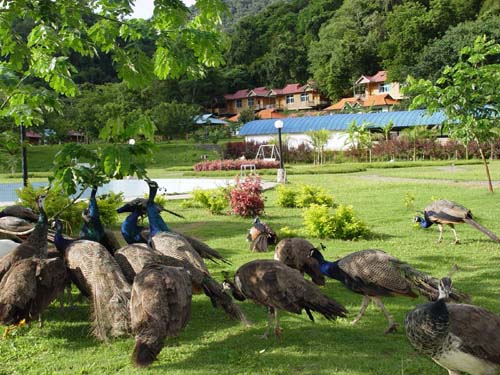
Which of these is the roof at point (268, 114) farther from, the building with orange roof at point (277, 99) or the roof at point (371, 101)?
the roof at point (371, 101)

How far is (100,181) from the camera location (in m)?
4.57

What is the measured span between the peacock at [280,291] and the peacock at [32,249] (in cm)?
238

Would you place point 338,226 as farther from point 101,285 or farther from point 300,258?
point 101,285

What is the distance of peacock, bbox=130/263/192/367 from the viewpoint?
4.20 m

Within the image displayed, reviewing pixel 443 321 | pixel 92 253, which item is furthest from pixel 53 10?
pixel 443 321

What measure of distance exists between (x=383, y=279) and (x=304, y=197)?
8627mm

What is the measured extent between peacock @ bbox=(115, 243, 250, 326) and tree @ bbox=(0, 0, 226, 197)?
1.28m

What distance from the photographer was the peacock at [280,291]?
191 inches

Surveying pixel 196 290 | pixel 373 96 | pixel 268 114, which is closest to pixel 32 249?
pixel 196 290

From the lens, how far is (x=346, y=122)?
42.8 m

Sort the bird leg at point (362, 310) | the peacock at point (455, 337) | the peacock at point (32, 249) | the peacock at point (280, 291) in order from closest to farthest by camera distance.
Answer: the peacock at point (455, 337)
the peacock at point (280, 291)
the bird leg at point (362, 310)
the peacock at point (32, 249)

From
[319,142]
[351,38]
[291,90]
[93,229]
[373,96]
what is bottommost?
[93,229]

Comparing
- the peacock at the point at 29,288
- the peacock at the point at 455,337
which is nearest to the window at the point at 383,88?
the peacock at the point at 29,288

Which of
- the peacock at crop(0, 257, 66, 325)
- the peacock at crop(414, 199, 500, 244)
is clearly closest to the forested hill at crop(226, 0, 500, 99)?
the peacock at crop(414, 199, 500, 244)
